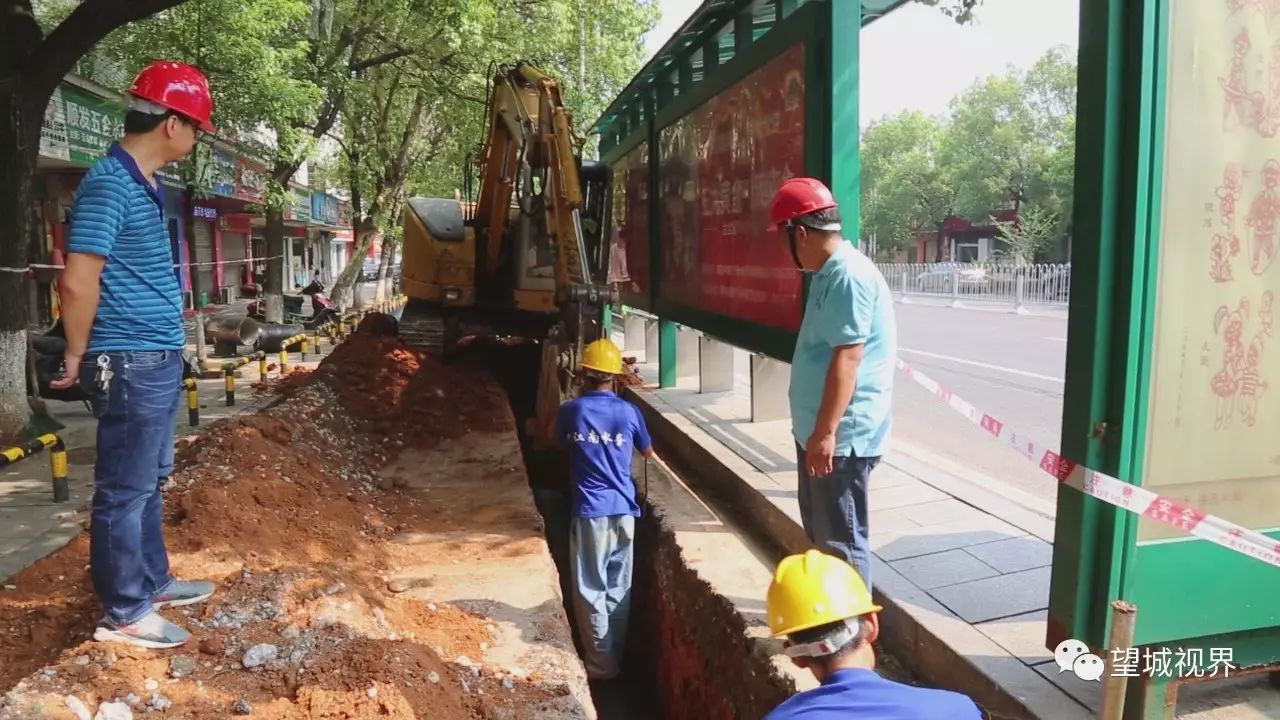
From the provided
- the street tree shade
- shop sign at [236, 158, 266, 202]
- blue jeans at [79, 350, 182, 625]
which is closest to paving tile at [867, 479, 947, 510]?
blue jeans at [79, 350, 182, 625]

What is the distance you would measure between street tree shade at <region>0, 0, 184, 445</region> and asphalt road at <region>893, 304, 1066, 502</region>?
26.1 ft

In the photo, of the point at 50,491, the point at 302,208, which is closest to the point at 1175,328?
the point at 50,491

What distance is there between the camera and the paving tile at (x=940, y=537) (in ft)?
14.8

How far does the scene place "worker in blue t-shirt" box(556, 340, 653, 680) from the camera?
16.3 feet

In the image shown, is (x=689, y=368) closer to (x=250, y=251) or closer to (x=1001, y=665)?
(x=1001, y=665)

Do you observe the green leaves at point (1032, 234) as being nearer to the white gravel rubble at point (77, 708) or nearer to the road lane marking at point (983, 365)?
the road lane marking at point (983, 365)

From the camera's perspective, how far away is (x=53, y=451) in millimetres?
6102

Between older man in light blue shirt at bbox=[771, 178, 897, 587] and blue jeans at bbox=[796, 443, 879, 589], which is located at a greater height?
older man in light blue shirt at bbox=[771, 178, 897, 587]

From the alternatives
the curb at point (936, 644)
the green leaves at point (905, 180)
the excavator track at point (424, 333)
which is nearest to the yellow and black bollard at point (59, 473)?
the excavator track at point (424, 333)

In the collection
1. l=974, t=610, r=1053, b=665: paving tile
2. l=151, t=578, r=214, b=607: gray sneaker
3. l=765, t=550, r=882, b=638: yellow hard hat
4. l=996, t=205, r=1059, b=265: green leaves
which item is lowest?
l=974, t=610, r=1053, b=665: paving tile

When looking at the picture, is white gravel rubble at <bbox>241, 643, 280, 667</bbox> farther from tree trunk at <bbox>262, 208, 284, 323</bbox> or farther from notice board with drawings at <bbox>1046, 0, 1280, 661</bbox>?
tree trunk at <bbox>262, 208, 284, 323</bbox>

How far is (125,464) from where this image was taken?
10.3ft

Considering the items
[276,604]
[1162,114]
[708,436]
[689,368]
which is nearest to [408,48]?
[689,368]

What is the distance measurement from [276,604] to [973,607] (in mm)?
3028
